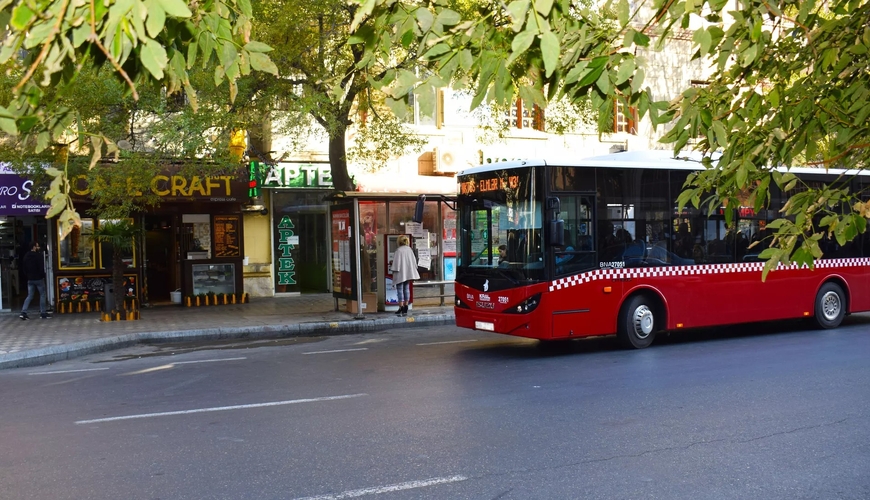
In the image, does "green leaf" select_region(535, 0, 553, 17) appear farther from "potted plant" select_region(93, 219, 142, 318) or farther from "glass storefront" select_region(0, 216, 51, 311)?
"glass storefront" select_region(0, 216, 51, 311)

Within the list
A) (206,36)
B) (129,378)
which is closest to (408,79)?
(206,36)

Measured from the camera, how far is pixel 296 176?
2228 cm

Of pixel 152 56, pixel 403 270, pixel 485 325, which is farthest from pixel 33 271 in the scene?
pixel 152 56

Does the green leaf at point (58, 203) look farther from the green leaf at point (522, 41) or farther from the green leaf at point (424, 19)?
the green leaf at point (522, 41)

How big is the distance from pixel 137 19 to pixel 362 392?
6657mm

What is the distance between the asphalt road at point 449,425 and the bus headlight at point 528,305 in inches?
27.5

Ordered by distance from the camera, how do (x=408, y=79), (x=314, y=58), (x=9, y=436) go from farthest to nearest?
(x=314, y=58) < (x=9, y=436) < (x=408, y=79)

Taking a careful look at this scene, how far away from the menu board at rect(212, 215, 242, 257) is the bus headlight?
455 inches

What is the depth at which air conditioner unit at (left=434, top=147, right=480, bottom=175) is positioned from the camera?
24.1 metres

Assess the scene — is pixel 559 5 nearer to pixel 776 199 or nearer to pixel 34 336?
pixel 776 199

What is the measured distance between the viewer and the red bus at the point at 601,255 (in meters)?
12.0

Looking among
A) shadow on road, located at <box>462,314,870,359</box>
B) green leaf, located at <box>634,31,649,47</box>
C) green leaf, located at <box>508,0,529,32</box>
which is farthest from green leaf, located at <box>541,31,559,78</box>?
shadow on road, located at <box>462,314,870,359</box>

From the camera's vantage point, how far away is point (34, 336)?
598 inches

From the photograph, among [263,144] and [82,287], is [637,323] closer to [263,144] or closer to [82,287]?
[263,144]
